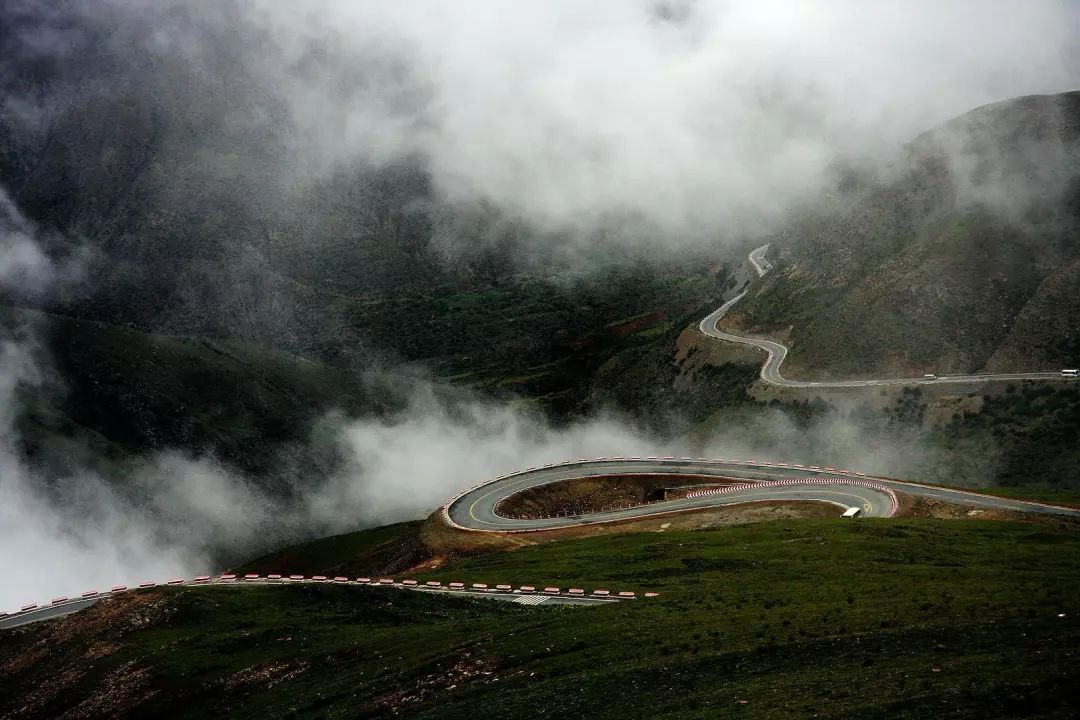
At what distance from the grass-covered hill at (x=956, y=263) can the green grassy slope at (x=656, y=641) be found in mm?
73841

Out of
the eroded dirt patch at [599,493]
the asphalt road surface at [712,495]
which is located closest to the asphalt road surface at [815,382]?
the asphalt road surface at [712,495]

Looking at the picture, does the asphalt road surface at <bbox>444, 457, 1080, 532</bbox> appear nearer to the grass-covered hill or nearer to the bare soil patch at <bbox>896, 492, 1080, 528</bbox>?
the bare soil patch at <bbox>896, 492, 1080, 528</bbox>

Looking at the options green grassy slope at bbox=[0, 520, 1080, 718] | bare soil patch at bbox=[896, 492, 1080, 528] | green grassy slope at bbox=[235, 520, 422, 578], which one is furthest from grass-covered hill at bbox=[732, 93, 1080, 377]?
green grassy slope at bbox=[235, 520, 422, 578]

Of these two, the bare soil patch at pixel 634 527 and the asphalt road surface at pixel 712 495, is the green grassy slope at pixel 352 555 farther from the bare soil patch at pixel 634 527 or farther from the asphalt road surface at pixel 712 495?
the asphalt road surface at pixel 712 495

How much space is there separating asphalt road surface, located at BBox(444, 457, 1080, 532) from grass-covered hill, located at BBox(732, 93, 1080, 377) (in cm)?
4489

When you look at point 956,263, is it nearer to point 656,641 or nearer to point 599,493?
point 599,493

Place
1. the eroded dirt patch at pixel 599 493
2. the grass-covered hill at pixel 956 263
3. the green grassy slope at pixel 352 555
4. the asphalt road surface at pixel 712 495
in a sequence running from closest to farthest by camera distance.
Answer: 1. the asphalt road surface at pixel 712 495
2. the green grassy slope at pixel 352 555
3. the eroded dirt patch at pixel 599 493
4. the grass-covered hill at pixel 956 263

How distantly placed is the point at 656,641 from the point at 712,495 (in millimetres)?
61015

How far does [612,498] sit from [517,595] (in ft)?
164

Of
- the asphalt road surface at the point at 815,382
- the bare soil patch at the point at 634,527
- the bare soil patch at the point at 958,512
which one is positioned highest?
the asphalt road surface at the point at 815,382

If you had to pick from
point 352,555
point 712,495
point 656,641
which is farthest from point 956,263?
point 656,641

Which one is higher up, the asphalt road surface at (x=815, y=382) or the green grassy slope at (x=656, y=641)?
the asphalt road surface at (x=815, y=382)

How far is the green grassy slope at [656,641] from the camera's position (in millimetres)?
34750

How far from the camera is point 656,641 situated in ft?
148
